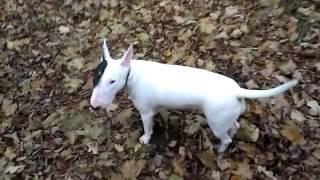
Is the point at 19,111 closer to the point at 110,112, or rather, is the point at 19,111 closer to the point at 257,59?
the point at 110,112

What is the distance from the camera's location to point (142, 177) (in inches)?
107

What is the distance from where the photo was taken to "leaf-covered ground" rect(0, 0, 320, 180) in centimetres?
277

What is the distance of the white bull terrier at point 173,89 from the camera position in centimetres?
231

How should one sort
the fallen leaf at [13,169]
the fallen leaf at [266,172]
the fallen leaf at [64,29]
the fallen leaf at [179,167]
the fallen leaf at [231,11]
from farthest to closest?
the fallen leaf at [64,29] → the fallen leaf at [231,11] → the fallen leaf at [13,169] → the fallen leaf at [179,167] → the fallen leaf at [266,172]

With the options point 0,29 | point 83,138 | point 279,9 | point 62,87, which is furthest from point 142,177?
point 0,29

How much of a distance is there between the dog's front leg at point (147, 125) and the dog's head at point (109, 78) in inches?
13.4

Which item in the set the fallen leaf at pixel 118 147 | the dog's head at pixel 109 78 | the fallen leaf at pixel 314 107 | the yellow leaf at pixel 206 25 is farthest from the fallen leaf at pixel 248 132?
the yellow leaf at pixel 206 25

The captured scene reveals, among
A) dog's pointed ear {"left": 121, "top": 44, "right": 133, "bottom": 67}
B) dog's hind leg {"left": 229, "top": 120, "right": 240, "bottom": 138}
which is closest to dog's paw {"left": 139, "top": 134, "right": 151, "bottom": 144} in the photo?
dog's hind leg {"left": 229, "top": 120, "right": 240, "bottom": 138}

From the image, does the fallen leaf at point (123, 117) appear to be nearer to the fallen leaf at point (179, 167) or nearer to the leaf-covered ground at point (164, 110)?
the leaf-covered ground at point (164, 110)

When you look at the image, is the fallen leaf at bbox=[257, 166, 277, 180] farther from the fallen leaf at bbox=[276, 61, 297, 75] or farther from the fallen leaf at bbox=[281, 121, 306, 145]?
the fallen leaf at bbox=[276, 61, 297, 75]

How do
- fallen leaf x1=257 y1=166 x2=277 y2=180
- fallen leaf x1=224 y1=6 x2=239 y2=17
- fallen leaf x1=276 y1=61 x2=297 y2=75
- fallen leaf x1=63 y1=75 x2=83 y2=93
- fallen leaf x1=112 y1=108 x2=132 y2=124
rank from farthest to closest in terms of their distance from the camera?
fallen leaf x1=224 y1=6 x2=239 y2=17
fallen leaf x1=63 y1=75 x2=83 y2=93
fallen leaf x1=276 y1=61 x2=297 y2=75
fallen leaf x1=112 y1=108 x2=132 y2=124
fallen leaf x1=257 y1=166 x2=277 y2=180

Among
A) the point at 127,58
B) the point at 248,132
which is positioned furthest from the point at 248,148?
the point at 127,58

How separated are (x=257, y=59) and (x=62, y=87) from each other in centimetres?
170

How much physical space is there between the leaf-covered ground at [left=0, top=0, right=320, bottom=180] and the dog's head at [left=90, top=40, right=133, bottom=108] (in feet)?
2.12
